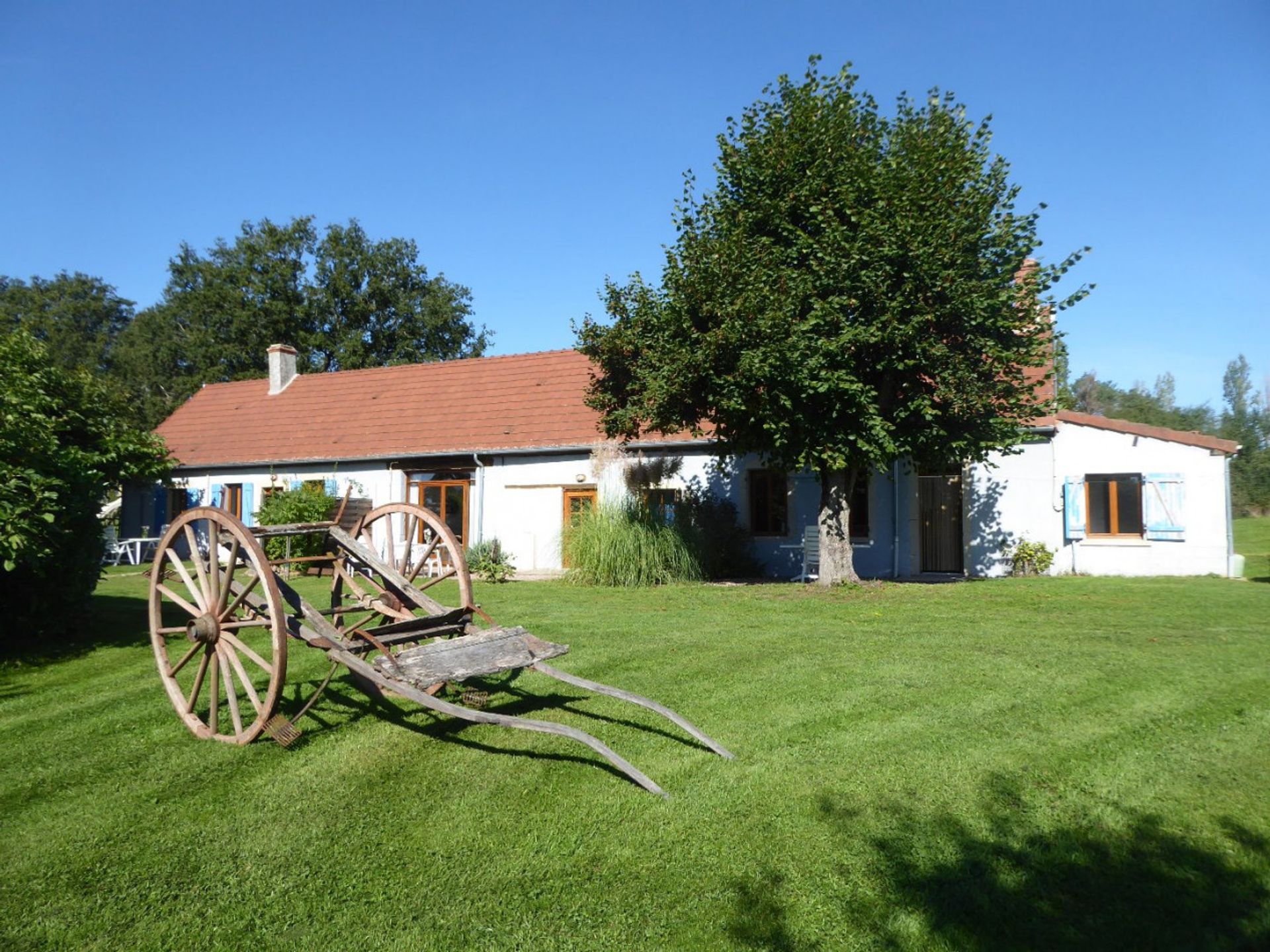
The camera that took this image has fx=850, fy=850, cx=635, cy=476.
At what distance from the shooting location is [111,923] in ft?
10.0

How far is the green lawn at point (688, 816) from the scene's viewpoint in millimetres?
3033

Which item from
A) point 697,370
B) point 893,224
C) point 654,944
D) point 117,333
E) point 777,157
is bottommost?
point 654,944

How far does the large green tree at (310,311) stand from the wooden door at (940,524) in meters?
26.2

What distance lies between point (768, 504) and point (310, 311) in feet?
91.9

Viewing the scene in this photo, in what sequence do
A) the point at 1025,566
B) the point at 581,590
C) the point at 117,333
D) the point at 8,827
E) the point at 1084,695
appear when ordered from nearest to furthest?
the point at 8,827, the point at 1084,695, the point at 581,590, the point at 1025,566, the point at 117,333

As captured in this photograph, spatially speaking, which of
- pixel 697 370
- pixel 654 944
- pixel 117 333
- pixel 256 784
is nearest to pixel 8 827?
pixel 256 784

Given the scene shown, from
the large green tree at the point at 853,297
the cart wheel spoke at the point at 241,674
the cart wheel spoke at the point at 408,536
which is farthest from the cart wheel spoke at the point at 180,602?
the large green tree at the point at 853,297

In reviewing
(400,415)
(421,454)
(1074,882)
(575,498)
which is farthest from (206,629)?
(400,415)

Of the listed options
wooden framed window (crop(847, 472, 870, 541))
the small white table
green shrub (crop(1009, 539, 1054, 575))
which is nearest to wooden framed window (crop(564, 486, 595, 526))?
wooden framed window (crop(847, 472, 870, 541))

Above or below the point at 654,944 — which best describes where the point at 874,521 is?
above

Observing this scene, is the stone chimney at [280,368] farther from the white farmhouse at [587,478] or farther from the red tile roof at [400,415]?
the white farmhouse at [587,478]

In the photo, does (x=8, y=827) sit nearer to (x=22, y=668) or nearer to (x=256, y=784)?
(x=256, y=784)

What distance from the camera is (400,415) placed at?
20.3 m

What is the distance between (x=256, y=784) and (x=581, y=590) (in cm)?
876
